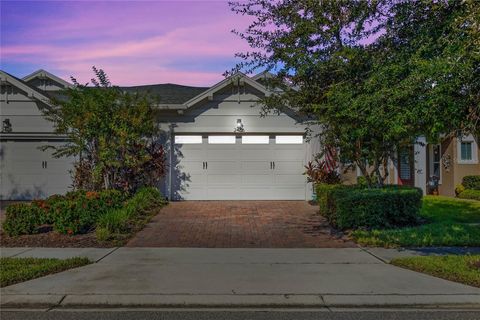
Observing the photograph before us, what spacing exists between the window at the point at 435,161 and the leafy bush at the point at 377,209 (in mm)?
10663

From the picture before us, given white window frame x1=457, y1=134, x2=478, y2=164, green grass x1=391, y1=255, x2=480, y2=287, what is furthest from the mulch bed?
white window frame x1=457, y1=134, x2=478, y2=164

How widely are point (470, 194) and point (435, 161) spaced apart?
3.76 m

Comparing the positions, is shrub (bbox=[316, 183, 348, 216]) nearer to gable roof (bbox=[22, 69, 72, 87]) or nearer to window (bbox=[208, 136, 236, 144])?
window (bbox=[208, 136, 236, 144])

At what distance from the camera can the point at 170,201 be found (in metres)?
17.1

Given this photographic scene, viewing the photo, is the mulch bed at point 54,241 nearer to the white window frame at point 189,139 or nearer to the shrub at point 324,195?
the shrub at point 324,195

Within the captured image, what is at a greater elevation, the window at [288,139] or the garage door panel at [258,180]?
the window at [288,139]

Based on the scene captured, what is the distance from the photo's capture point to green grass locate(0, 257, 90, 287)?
7102 millimetres

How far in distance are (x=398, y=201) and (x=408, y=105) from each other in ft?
16.9

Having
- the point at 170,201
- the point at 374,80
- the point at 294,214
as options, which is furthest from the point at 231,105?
the point at 374,80

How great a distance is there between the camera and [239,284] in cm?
699

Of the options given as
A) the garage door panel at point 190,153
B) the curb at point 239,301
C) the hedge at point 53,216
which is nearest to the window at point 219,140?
the garage door panel at point 190,153

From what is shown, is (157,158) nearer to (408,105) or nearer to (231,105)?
(231,105)

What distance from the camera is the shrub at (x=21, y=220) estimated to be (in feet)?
35.3

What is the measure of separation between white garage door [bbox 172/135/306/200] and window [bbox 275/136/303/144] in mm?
76
